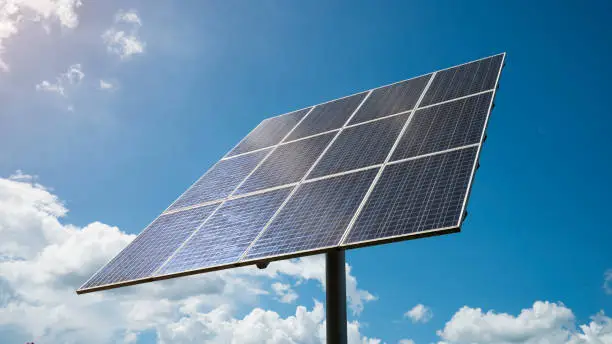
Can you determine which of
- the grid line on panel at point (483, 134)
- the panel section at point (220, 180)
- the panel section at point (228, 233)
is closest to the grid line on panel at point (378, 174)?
the grid line on panel at point (483, 134)

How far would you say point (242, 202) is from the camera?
12352mm

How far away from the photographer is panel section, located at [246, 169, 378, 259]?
9.07m

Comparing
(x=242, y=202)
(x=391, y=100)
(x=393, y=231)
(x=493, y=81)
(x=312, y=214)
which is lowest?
(x=393, y=231)

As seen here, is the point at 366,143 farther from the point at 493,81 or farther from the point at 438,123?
the point at 493,81

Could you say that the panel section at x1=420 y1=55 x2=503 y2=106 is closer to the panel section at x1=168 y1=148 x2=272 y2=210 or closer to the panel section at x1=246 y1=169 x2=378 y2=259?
the panel section at x1=246 y1=169 x2=378 y2=259

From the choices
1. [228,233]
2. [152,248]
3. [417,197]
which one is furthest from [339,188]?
[152,248]

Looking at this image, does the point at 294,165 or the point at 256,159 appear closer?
the point at 294,165

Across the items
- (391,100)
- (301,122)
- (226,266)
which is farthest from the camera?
(301,122)

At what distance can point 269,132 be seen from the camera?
18219 mm

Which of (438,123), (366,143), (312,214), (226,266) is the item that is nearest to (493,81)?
(438,123)

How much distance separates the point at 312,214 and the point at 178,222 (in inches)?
182

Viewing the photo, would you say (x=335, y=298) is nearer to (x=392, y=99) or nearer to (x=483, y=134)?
(x=483, y=134)

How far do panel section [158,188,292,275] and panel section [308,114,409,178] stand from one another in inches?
48.8

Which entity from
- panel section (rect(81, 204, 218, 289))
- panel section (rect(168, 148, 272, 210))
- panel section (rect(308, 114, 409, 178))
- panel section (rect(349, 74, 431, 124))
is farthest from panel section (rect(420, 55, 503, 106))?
panel section (rect(81, 204, 218, 289))
